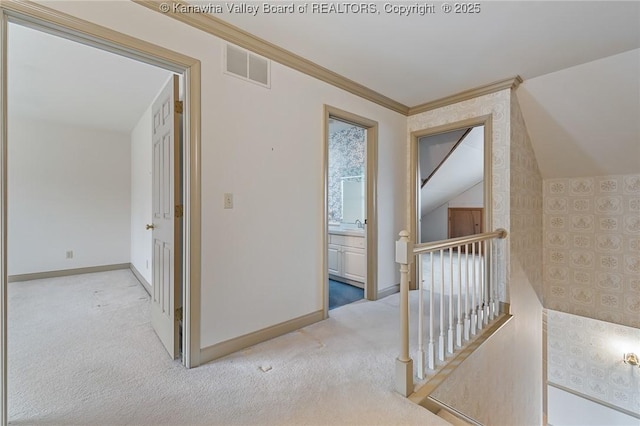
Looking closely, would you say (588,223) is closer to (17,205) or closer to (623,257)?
(623,257)

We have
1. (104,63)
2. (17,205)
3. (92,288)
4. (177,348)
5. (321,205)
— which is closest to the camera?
(177,348)

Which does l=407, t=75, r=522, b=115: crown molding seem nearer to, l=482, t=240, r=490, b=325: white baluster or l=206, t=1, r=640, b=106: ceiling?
l=206, t=1, r=640, b=106: ceiling

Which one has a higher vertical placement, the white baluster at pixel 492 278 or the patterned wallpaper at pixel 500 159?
the patterned wallpaper at pixel 500 159

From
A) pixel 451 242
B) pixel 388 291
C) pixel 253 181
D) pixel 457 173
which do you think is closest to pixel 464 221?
pixel 457 173

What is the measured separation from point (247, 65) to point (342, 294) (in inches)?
107

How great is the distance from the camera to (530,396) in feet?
10.6

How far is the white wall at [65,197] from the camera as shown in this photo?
4020 mm

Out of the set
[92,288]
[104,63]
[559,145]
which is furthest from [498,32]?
[92,288]

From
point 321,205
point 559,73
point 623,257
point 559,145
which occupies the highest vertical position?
→ point 559,73

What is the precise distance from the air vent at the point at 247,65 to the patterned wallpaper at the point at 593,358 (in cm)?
450

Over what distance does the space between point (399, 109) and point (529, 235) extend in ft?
7.01

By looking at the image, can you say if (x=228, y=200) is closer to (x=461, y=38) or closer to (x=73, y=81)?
(x=461, y=38)

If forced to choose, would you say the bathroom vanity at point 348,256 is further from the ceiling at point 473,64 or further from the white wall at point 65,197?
the white wall at point 65,197

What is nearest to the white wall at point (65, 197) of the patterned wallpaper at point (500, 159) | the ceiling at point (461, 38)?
the ceiling at point (461, 38)
